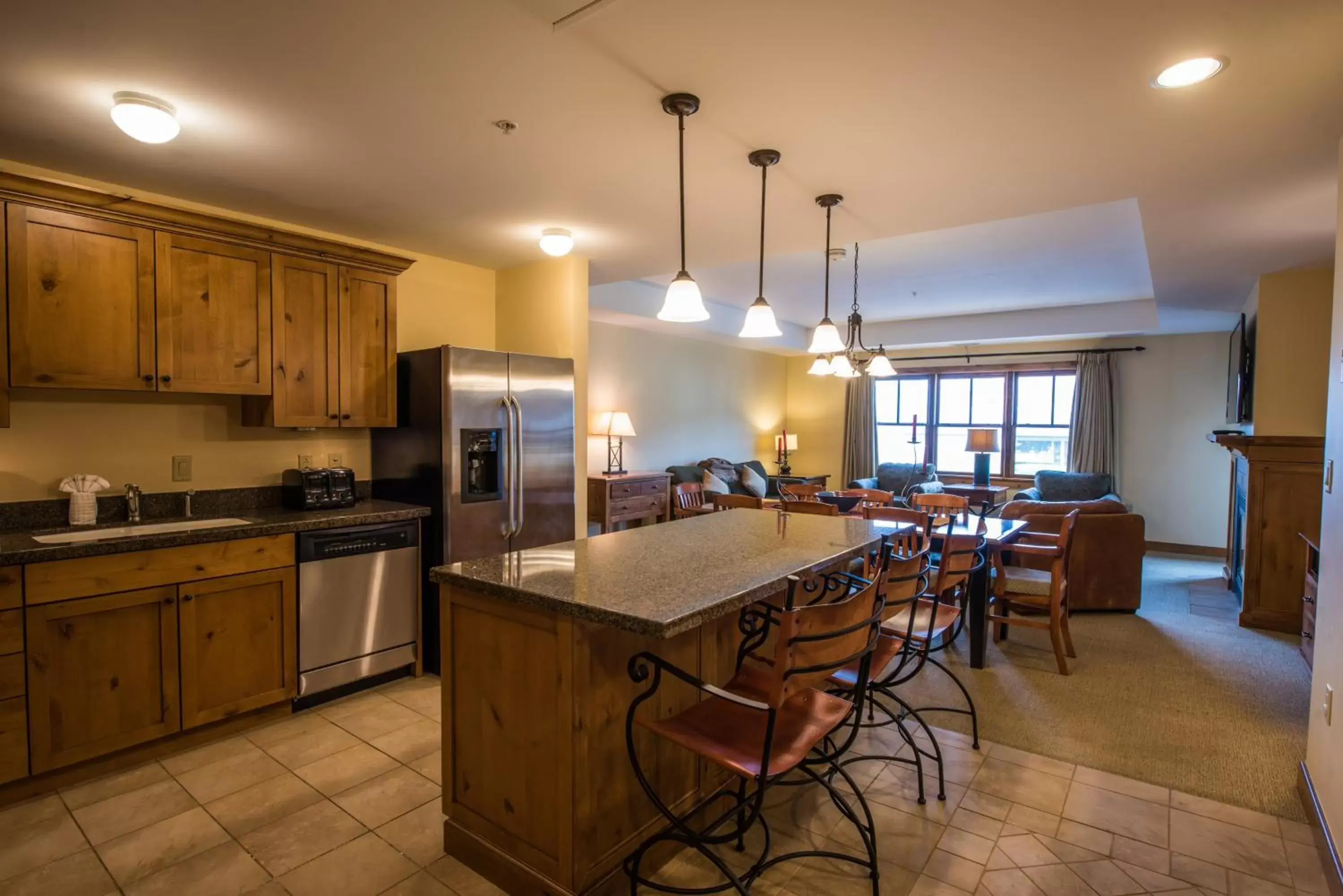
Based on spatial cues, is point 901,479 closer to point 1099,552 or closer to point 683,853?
Result: point 1099,552

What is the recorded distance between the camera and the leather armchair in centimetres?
471

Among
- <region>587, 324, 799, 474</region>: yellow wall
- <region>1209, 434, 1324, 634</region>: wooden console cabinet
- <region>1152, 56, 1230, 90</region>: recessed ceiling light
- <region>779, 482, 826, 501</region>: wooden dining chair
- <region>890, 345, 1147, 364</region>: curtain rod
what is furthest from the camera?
<region>890, 345, 1147, 364</region>: curtain rod

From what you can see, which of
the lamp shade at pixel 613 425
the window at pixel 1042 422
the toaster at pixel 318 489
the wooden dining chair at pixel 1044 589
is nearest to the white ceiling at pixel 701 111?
the toaster at pixel 318 489

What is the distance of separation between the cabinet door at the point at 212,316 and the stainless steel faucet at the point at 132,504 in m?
0.49

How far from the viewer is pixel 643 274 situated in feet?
15.3

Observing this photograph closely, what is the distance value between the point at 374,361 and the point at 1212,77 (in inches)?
145

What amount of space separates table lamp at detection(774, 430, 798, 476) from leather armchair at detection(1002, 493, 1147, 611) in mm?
4400

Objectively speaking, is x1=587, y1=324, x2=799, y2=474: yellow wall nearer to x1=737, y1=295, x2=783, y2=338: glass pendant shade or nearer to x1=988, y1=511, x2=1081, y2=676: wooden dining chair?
x1=737, y1=295, x2=783, y2=338: glass pendant shade

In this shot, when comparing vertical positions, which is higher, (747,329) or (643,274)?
(643,274)

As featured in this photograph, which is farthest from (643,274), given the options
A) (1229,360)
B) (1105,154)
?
(1229,360)

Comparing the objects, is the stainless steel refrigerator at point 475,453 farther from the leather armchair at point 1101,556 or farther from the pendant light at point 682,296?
the leather armchair at point 1101,556

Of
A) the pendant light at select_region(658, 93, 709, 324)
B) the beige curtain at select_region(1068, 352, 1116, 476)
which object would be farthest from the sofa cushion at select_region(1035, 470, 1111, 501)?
the pendant light at select_region(658, 93, 709, 324)

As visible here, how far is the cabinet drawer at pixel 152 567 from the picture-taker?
7.73 ft

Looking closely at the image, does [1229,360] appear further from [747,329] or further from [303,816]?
[303,816]
